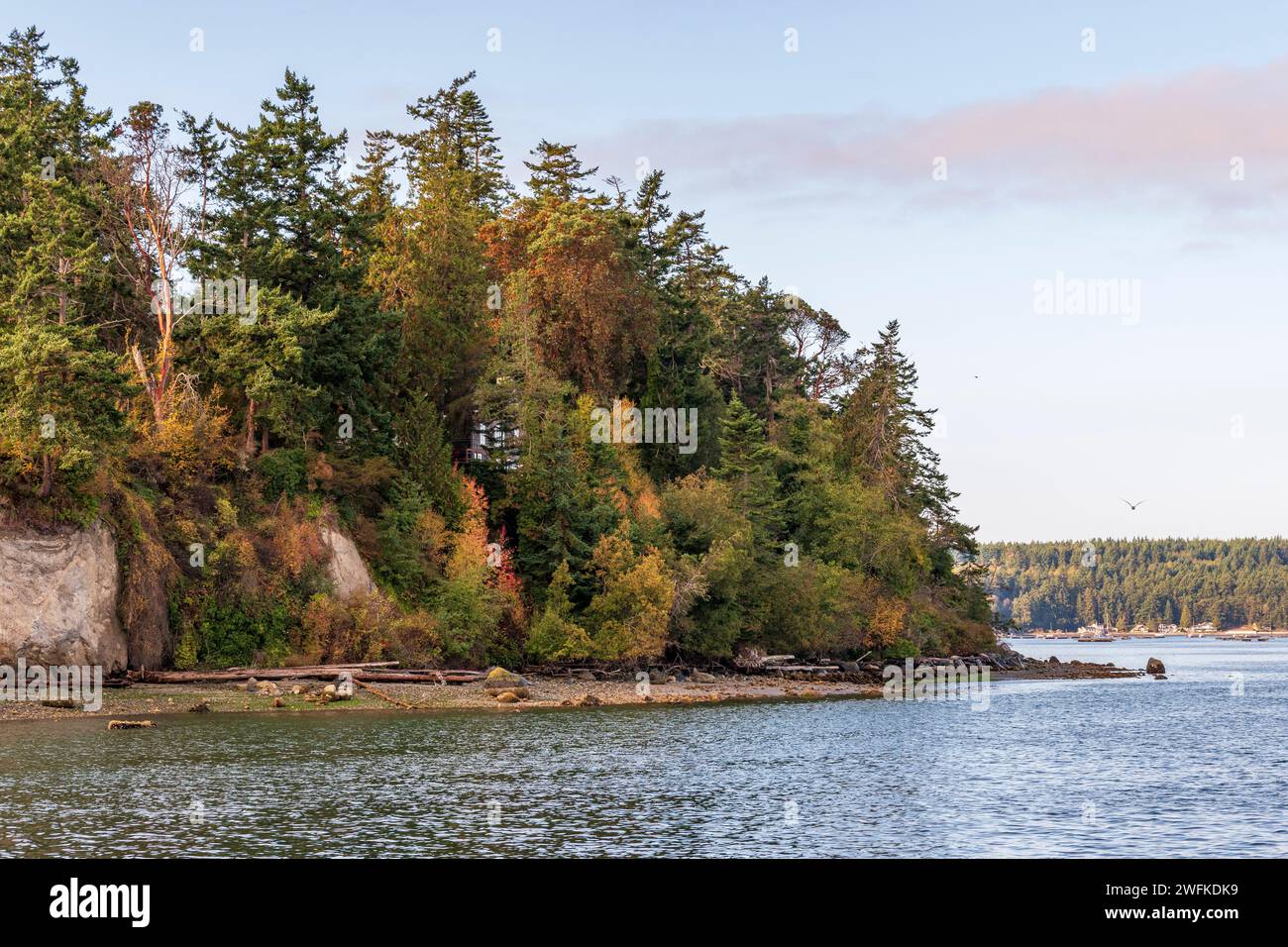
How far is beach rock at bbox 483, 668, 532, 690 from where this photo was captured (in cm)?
6675

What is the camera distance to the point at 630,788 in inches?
1470

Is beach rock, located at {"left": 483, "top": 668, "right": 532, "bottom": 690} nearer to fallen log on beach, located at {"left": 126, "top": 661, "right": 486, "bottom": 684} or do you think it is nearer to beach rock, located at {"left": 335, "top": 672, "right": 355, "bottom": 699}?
fallen log on beach, located at {"left": 126, "top": 661, "right": 486, "bottom": 684}

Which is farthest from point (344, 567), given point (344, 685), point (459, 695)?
point (459, 695)

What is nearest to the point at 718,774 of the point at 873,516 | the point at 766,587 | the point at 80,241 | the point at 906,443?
the point at 80,241

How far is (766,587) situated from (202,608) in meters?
43.4

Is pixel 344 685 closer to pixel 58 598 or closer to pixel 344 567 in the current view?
pixel 344 567

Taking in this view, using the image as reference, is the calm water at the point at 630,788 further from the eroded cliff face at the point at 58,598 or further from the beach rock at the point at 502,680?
the beach rock at the point at 502,680

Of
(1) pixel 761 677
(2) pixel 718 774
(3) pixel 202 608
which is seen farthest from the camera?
(1) pixel 761 677

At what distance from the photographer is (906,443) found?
118 meters

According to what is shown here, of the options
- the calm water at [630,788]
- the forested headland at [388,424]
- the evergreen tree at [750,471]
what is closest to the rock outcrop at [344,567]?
the forested headland at [388,424]

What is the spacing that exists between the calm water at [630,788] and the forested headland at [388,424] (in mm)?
12821

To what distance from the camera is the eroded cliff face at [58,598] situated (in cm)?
5209
